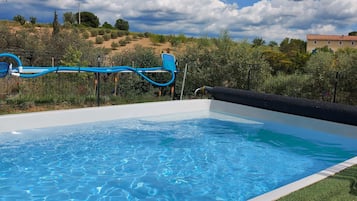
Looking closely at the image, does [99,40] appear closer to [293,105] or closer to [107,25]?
[107,25]

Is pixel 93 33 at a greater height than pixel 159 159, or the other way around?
pixel 93 33

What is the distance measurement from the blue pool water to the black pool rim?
46cm

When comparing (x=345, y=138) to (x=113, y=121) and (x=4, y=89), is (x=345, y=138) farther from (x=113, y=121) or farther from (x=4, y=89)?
(x=4, y=89)

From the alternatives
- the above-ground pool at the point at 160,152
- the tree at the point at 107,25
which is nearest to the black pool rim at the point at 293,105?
the above-ground pool at the point at 160,152

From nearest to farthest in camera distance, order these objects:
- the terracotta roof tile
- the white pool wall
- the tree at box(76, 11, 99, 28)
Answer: the white pool wall < the tree at box(76, 11, 99, 28) < the terracotta roof tile

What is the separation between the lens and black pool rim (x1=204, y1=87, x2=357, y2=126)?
7918mm

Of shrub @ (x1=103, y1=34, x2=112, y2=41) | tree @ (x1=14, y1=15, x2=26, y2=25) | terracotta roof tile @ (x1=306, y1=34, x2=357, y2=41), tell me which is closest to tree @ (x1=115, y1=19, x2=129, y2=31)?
shrub @ (x1=103, y1=34, x2=112, y2=41)

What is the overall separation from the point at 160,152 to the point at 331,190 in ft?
11.7

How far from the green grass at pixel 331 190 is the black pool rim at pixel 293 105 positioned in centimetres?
426

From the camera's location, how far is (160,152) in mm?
6617

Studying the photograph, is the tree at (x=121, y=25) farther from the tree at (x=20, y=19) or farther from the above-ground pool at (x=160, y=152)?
the above-ground pool at (x=160, y=152)

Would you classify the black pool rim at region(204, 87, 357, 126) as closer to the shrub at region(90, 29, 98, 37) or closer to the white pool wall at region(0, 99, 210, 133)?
the white pool wall at region(0, 99, 210, 133)

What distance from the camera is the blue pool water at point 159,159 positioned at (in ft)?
15.7

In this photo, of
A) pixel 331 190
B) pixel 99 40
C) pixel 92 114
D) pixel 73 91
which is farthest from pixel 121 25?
pixel 331 190
